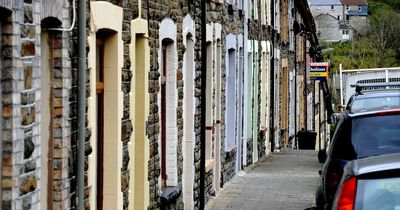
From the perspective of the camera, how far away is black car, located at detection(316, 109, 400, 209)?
35.0 ft

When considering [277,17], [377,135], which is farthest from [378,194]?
[277,17]

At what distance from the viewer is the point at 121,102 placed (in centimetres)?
1053

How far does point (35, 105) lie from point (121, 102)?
2759mm

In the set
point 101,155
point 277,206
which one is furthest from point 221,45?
point 101,155

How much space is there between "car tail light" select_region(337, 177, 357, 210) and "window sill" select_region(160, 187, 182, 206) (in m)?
6.02

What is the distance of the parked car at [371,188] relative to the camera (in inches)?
269

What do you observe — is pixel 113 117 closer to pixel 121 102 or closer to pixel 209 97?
pixel 121 102

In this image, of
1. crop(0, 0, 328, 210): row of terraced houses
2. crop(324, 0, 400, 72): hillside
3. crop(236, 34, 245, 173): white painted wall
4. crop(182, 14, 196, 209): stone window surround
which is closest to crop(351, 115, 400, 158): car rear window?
crop(0, 0, 328, 210): row of terraced houses

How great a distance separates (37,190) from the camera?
7.89m

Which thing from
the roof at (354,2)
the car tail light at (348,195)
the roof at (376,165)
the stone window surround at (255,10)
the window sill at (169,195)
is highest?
the roof at (354,2)

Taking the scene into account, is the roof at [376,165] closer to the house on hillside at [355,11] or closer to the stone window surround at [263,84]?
the stone window surround at [263,84]

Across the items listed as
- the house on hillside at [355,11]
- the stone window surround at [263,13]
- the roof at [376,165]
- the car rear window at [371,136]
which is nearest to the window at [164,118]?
the car rear window at [371,136]

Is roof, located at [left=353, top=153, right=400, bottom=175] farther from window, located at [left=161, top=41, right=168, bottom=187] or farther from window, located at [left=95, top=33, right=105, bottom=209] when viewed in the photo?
window, located at [left=161, top=41, right=168, bottom=187]

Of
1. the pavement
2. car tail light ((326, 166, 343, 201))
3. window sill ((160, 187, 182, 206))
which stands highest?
car tail light ((326, 166, 343, 201))
